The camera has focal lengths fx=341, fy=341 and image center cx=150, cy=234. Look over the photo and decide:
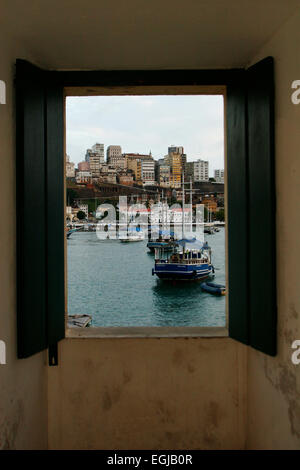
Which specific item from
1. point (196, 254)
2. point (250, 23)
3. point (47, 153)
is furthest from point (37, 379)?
point (196, 254)

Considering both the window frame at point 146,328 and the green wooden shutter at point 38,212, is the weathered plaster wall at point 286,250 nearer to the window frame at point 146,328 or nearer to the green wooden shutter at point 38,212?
the window frame at point 146,328

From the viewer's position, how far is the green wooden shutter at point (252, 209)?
1.49m

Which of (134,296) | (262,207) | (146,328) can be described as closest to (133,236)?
(134,296)

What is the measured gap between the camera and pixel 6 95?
56.7 inches

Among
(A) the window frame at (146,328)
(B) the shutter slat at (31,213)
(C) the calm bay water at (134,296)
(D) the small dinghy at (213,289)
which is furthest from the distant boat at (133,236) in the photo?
(B) the shutter slat at (31,213)

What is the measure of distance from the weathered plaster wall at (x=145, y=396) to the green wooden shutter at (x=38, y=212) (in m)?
0.25

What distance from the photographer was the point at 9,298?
1450mm

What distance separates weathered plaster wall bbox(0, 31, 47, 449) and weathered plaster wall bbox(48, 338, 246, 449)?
23 centimetres

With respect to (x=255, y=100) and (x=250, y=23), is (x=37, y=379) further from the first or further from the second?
(x=250, y=23)

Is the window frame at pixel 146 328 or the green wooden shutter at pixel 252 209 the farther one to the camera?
the window frame at pixel 146 328

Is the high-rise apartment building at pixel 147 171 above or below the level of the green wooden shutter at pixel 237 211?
above

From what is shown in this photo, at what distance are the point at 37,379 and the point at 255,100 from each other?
1696mm

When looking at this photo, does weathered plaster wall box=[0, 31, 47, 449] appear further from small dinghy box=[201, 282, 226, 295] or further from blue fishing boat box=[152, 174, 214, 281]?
blue fishing boat box=[152, 174, 214, 281]

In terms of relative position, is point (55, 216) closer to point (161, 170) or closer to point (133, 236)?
point (161, 170)
